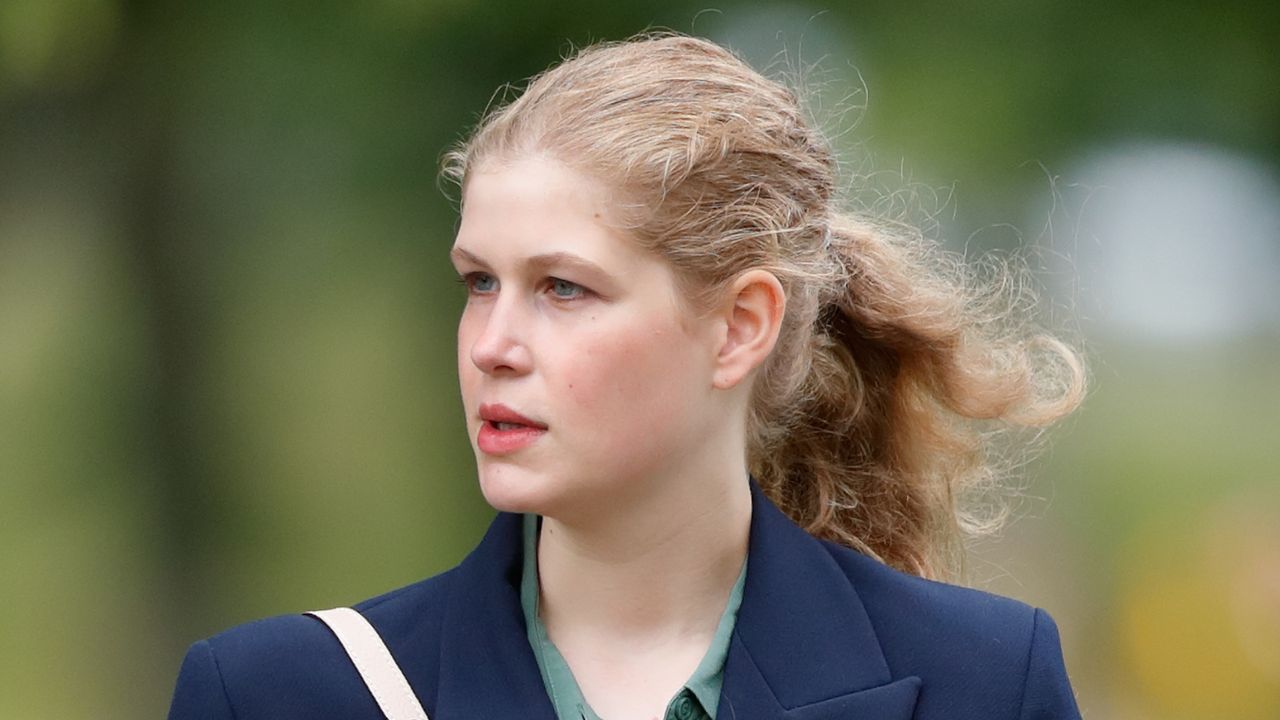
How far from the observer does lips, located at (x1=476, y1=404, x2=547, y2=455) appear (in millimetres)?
2326

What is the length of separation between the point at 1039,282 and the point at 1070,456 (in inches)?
20.6

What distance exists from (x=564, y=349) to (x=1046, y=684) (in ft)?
Result: 2.84

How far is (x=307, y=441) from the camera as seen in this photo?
15.5 feet

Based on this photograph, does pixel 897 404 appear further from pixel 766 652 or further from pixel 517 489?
pixel 517 489

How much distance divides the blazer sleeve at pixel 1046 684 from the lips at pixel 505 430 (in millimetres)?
803

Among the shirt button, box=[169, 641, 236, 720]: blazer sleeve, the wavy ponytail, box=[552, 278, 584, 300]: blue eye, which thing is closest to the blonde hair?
the wavy ponytail

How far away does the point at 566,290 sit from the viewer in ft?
7.70

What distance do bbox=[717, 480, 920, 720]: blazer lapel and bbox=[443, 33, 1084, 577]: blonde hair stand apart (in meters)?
0.24

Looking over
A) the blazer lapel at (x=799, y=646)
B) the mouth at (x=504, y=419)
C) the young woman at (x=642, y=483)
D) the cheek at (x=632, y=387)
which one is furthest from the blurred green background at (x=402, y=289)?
the mouth at (x=504, y=419)

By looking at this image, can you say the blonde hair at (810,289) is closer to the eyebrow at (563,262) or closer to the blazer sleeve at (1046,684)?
the eyebrow at (563,262)

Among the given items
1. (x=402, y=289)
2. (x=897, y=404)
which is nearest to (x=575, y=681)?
(x=897, y=404)

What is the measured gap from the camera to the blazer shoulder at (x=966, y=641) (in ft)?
8.30

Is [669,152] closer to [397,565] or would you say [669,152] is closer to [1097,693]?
[397,565]

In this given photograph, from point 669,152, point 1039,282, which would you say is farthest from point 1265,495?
point 669,152
